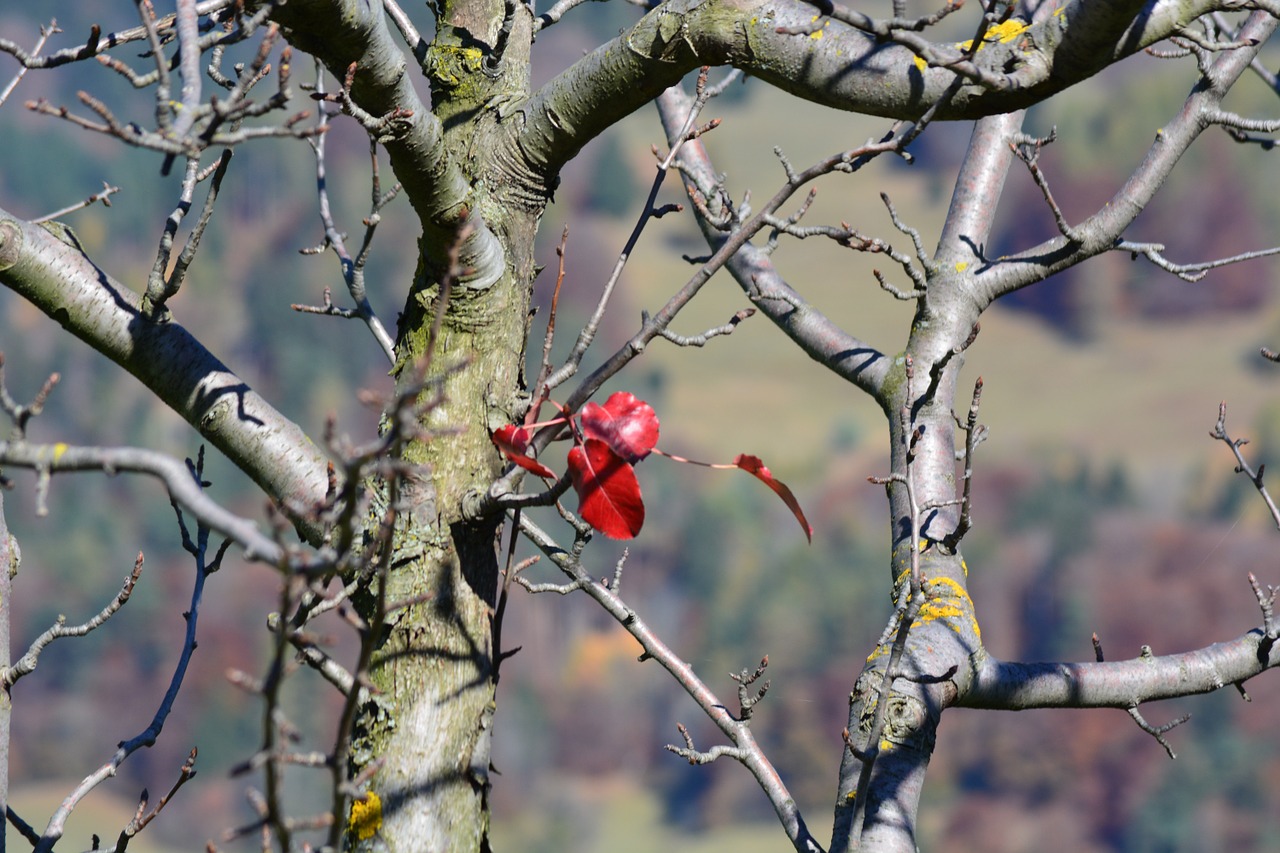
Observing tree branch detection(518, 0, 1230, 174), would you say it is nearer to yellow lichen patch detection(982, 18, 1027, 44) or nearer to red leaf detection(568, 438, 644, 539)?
yellow lichen patch detection(982, 18, 1027, 44)

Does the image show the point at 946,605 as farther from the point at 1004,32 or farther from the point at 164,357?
the point at 164,357

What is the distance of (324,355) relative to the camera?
79875mm

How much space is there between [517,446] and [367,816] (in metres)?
0.72

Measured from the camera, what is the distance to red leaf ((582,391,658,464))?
2059mm

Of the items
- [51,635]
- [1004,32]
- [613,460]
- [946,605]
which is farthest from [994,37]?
[51,635]

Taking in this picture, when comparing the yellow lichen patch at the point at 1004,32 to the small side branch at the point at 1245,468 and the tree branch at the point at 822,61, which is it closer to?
the tree branch at the point at 822,61

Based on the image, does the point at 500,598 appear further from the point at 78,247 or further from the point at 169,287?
the point at 78,247

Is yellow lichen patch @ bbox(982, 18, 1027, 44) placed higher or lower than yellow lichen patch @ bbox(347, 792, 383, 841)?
higher

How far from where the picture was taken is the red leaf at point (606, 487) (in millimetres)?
2070

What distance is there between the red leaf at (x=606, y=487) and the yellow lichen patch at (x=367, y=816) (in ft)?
2.13

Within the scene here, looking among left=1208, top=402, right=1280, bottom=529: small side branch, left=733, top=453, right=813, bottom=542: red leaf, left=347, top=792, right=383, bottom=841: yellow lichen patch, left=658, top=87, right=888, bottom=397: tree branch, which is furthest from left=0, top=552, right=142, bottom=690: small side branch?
left=1208, top=402, right=1280, bottom=529: small side branch

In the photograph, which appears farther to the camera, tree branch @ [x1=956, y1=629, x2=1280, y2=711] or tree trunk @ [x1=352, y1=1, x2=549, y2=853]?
tree branch @ [x1=956, y1=629, x2=1280, y2=711]

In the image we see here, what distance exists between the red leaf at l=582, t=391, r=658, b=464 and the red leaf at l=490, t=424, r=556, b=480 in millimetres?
121

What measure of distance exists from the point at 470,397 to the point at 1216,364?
3124 inches
